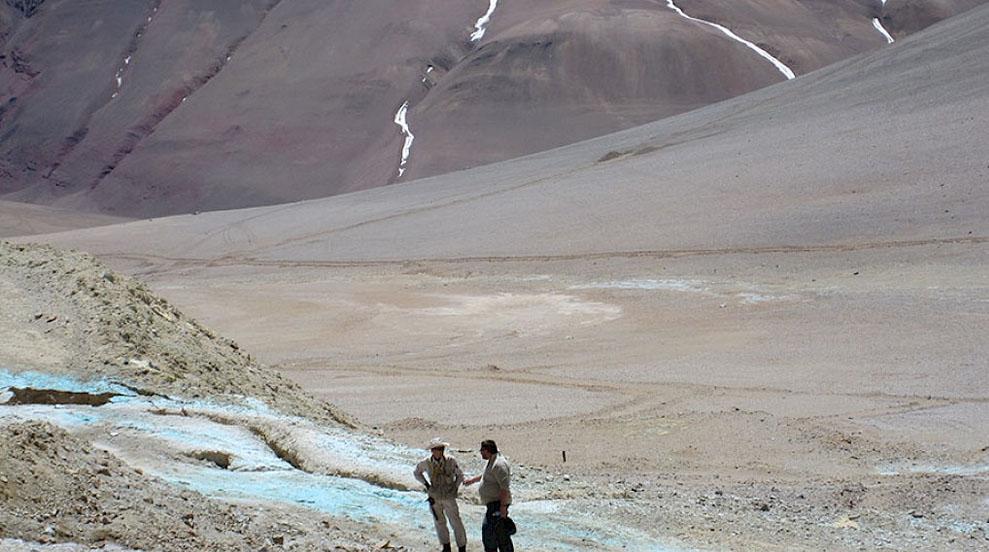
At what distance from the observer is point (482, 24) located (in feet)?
253

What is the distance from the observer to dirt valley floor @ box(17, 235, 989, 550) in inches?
444

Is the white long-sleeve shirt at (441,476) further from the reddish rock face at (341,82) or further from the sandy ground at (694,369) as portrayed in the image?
the reddish rock face at (341,82)

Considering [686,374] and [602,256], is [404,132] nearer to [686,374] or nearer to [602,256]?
[602,256]

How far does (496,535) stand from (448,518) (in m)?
0.41

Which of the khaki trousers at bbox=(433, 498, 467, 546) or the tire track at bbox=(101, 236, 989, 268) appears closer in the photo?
the khaki trousers at bbox=(433, 498, 467, 546)

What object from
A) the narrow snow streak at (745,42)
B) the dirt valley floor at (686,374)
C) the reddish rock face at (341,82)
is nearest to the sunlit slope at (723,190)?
the dirt valley floor at (686,374)

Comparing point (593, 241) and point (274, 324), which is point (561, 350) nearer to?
point (274, 324)

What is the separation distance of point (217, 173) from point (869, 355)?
53.7 meters

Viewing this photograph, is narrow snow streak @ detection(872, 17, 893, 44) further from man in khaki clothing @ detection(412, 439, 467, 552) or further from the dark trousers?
the dark trousers

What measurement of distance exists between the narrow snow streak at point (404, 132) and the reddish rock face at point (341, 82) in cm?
20

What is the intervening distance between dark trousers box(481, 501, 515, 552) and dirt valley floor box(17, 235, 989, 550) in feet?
2.32

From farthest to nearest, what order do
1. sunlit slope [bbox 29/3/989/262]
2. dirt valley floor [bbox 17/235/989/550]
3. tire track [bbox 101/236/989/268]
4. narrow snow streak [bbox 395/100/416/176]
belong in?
narrow snow streak [bbox 395/100/416/176] < sunlit slope [bbox 29/3/989/262] < tire track [bbox 101/236/989/268] < dirt valley floor [bbox 17/235/989/550]

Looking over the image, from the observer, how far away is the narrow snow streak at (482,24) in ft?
250

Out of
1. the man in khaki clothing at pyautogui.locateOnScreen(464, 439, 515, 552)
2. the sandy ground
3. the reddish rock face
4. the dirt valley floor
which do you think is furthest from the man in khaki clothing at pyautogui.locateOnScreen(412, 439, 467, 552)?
the reddish rock face
